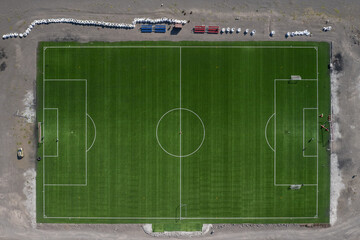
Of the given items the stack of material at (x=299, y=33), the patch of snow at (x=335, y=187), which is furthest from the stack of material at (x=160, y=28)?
the patch of snow at (x=335, y=187)

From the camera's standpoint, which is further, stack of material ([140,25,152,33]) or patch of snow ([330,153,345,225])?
patch of snow ([330,153,345,225])

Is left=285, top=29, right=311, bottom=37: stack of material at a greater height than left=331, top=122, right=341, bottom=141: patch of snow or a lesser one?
greater

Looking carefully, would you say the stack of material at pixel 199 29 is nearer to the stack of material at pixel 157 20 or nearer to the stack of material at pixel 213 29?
the stack of material at pixel 213 29

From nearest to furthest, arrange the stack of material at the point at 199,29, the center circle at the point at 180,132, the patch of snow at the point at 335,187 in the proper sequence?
the stack of material at the point at 199,29 → the center circle at the point at 180,132 → the patch of snow at the point at 335,187

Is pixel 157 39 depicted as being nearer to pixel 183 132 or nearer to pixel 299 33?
pixel 183 132

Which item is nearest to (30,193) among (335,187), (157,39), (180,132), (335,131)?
(180,132)

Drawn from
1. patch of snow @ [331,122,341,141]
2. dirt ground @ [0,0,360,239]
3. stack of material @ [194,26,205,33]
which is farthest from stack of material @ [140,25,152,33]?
patch of snow @ [331,122,341,141]

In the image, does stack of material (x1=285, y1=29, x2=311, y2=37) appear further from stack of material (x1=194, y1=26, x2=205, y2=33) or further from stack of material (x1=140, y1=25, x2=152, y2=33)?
stack of material (x1=140, y1=25, x2=152, y2=33)

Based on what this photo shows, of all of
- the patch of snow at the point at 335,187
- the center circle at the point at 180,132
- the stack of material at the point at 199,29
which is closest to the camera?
the stack of material at the point at 199,29
